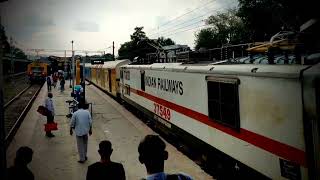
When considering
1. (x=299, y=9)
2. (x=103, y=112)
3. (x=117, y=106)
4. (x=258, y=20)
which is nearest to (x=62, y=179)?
(x=299, y=9)

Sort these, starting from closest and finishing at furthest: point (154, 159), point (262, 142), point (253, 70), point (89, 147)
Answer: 1. point (154, 159)
2. point (262, 142)
3. point (253, 70)
4. point (89, 147)

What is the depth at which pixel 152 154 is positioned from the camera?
3.43 meters

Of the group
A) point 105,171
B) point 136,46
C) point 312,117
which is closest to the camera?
point 105,171

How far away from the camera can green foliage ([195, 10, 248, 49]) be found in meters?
81.8

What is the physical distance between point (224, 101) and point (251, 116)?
4.08ft

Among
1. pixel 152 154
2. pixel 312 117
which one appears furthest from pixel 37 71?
pixel 152 154

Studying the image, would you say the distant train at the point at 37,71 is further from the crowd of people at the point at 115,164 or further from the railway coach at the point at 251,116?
the crowd of people at the point at 115,164

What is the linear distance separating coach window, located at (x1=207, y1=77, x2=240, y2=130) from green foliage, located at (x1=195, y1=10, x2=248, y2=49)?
237 ft

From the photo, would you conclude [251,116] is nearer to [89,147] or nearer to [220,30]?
[89,147]

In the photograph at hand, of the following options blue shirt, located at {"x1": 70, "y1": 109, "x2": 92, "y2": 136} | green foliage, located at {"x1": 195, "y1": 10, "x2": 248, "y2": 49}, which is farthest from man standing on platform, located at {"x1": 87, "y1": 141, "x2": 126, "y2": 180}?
green foliage, located at {"x1": 195, "y1": 10, "x2": 248, "y2": 49}

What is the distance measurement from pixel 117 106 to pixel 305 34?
1985 cm

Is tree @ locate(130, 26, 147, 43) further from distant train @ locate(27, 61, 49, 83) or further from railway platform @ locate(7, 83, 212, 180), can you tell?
railway platform @ locate(7, 83, 212, 180)

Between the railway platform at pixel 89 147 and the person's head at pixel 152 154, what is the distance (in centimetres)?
666

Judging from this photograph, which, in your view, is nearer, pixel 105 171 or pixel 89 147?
pixel 105 171
